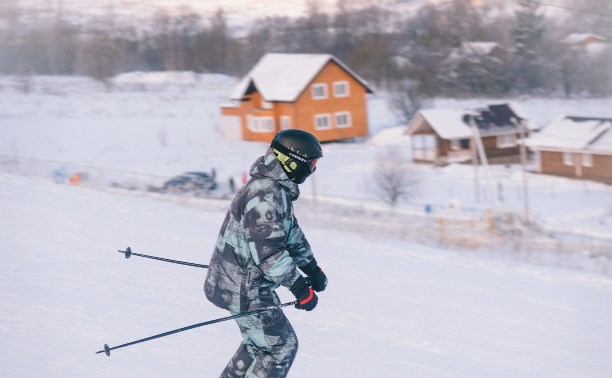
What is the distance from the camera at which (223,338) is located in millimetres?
4316

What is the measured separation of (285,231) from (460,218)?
13.9 meters

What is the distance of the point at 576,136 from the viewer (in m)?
25.6

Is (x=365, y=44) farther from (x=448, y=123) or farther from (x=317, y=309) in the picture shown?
(x=317, y=309)

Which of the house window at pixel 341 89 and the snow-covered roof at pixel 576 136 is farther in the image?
the house window at pixel 341 89

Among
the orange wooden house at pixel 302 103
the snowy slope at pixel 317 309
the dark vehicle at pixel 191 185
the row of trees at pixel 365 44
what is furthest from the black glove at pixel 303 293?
the row of trees at pixel 365 44

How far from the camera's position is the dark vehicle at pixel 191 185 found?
640 inches

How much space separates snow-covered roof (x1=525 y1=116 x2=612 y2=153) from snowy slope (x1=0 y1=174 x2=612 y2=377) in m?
17.4

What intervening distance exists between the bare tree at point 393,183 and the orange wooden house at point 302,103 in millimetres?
6436

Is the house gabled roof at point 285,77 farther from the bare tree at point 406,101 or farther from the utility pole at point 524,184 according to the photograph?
the utility pole at point 524,184

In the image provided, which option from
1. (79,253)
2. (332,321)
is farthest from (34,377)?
(79,253)

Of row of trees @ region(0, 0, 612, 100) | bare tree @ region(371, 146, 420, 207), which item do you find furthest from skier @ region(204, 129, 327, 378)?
row of trees @ region(0, 0, 612, 100)

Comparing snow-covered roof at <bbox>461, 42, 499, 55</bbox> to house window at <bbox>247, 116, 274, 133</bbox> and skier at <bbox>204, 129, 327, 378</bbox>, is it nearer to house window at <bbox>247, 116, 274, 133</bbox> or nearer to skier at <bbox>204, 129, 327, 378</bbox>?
house window at <bbox>247, 116, 274, 133</bbox>

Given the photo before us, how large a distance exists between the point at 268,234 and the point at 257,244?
48mm

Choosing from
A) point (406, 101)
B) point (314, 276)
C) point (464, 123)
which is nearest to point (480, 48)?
point (406, 101)
